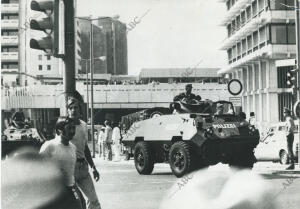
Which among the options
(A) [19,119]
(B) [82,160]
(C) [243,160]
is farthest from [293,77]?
(B) [82,160]

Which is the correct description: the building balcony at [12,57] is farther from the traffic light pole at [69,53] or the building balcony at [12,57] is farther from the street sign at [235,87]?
the traffic light pole at [69,53]

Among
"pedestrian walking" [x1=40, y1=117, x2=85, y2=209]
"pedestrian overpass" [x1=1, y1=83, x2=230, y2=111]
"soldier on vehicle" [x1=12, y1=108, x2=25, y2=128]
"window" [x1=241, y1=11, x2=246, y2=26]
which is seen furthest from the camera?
"window" [x1=241, y1=11, x2=246, y2=26]

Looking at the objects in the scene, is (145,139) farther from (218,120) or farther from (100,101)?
(100,101)

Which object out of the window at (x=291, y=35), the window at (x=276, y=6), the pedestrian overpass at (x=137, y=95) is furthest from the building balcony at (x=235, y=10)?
the pedestrian overpass at (x=137, y=95)

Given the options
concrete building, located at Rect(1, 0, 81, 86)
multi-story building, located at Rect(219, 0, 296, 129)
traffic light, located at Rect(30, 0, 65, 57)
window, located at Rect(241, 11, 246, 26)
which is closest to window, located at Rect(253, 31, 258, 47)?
multi-story building, located at Rect(219, 0, 296, 129)

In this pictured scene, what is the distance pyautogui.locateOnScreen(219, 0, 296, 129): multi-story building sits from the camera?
40.8m

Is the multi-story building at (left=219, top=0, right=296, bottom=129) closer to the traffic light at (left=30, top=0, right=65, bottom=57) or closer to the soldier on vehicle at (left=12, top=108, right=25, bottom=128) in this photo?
the soldier on vehicle at (left=12, top=108, right=25, bottom=128)

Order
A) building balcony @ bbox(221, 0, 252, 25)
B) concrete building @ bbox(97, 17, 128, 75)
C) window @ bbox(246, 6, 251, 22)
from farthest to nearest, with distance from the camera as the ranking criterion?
1. window @ bbox(246, 6, 251, 22)
2. building balcony @ bbox(221, 0, 252, 25)
3. concrete building @ bbox(97, 17, 128, 75)

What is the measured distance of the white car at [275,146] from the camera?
20.2 metres

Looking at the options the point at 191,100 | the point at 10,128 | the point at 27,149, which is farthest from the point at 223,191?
the point at 10,128

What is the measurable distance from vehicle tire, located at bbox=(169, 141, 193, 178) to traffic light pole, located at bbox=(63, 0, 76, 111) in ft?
25.9

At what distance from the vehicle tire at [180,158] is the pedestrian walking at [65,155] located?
8.01 m

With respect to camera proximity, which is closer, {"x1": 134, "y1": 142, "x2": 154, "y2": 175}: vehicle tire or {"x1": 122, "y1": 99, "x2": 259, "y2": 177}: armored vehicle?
{"x1": 122, "y1": 99, "x2": 259, "y2": 177}: armored vehicle

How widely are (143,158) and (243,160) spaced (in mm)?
2600
